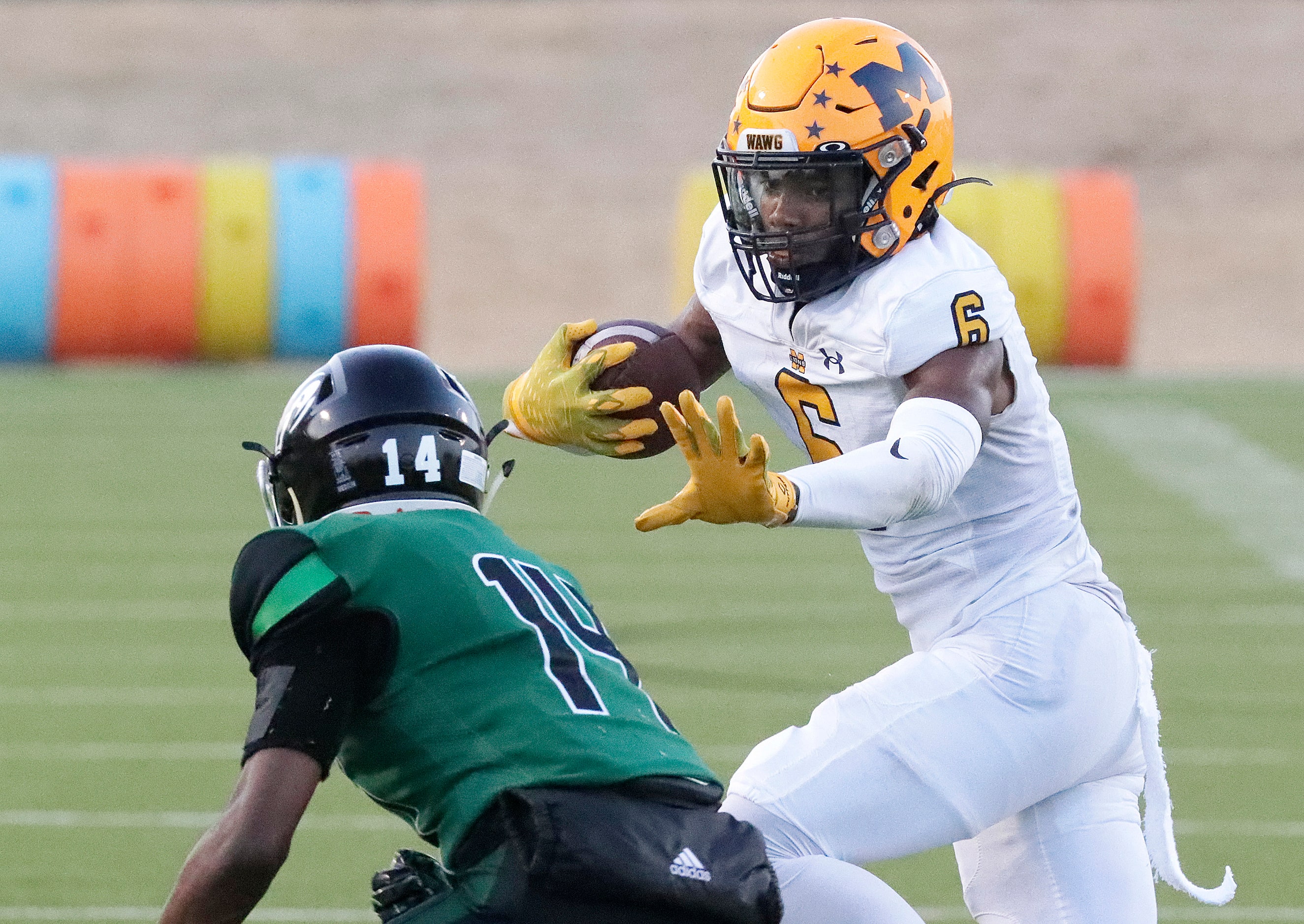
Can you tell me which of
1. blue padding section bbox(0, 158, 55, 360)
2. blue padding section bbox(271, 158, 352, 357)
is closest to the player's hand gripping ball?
blue padding section bbox(271, 158, 352, 357)

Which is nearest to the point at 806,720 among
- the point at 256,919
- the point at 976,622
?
the point at 256,919

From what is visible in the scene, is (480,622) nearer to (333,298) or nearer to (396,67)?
(333,298)

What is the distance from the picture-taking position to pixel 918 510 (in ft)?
9.96

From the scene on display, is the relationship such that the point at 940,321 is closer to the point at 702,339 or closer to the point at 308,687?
the point at 702,339

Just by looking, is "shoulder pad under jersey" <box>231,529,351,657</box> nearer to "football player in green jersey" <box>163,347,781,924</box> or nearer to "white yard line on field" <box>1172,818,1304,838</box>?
"football player in green jersey" <box>163,347,781,924</box>

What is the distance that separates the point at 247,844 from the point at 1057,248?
11.6 meters

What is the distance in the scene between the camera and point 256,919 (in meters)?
4.82

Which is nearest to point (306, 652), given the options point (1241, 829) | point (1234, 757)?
point (1241, 829)

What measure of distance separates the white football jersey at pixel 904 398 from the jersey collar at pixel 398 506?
0.72 m

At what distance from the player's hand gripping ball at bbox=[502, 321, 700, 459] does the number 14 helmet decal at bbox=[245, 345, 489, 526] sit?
572mm

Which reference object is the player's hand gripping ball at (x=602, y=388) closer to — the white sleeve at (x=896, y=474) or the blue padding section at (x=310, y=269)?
the white sleeve at (x=896, y=474)

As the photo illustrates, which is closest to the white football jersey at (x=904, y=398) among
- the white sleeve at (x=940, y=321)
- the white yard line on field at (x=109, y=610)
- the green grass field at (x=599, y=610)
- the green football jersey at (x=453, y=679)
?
the white sleeve at (x=940, y=321)

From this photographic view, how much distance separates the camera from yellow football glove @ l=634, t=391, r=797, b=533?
9.24ft

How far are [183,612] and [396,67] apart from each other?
19.3 m
